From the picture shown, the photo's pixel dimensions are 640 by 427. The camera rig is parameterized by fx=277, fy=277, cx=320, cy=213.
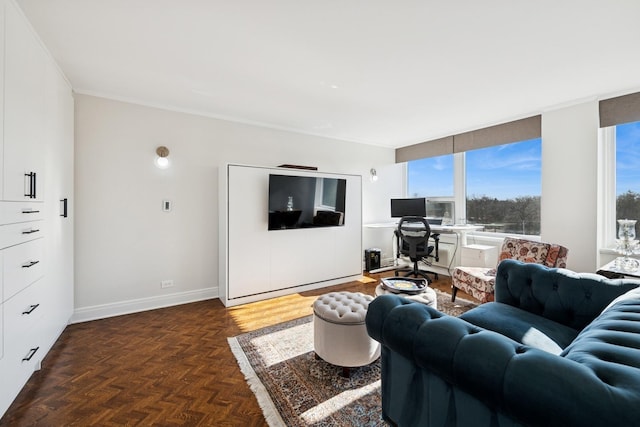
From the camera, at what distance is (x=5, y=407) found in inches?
63.2

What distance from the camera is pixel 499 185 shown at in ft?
14.2

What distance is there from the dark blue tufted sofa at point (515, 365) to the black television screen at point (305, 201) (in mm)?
2527

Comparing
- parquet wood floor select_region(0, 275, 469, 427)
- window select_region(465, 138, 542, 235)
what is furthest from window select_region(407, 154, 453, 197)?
parquet wood floor select_region(0, 275, 469, 427)

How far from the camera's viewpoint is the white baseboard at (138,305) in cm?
303

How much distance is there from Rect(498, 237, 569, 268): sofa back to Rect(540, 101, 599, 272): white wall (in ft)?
1.88

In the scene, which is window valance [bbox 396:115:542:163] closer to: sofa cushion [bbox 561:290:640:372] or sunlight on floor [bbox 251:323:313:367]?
sofa cushion [bbox 561:290:640:372]

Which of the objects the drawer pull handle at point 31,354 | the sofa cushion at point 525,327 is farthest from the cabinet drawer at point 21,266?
the sofa cushion at point 525,327

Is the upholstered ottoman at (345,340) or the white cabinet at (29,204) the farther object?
the upholstered ottoman at (345,340)

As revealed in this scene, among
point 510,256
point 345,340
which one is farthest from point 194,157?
point 510,256

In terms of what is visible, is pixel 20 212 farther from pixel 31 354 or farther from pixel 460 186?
pixel 460 186

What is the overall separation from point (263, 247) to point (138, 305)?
62.9 inches

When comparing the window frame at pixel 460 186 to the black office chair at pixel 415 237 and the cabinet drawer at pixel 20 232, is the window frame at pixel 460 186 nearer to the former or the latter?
the black office chair at pixel 415 237

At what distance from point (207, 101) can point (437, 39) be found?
255 centimetres

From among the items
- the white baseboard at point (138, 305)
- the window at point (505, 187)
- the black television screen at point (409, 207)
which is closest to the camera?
the white baseboard at point (138, 305)
